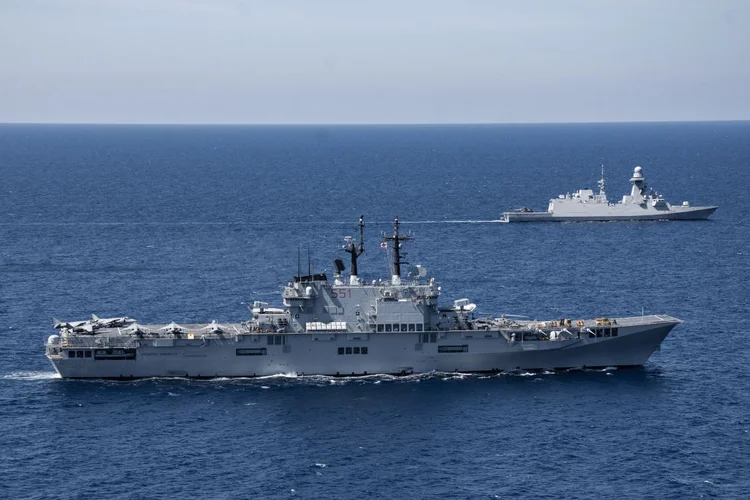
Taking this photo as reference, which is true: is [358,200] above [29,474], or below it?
above

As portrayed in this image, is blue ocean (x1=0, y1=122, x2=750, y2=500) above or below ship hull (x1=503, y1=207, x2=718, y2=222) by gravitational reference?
below

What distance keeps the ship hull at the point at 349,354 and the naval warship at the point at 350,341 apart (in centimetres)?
7

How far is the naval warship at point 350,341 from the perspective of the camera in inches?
2808

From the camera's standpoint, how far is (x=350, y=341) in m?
71.6

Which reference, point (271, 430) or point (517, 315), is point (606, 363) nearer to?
point (517, 315)

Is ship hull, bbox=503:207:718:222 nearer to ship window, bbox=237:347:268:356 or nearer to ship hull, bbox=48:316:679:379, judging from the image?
ship hull, bbox=48:316:679:379

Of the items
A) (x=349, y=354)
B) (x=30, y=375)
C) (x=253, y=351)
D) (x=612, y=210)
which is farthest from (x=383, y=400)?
(x=612, y=210)

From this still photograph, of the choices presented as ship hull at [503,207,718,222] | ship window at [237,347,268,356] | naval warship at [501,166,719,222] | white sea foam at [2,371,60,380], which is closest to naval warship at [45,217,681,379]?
ship window at [237,347,268,356]

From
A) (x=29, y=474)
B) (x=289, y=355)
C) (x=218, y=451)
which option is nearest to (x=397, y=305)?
(x=289, y=355)

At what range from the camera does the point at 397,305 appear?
71.9 meters

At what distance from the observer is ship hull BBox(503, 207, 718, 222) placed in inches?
5728

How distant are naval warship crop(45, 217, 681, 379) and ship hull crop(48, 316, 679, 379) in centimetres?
7

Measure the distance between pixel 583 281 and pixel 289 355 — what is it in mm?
38377

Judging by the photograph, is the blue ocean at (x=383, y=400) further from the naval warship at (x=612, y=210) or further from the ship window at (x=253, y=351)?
the naval warship at (x=612, y=210)
